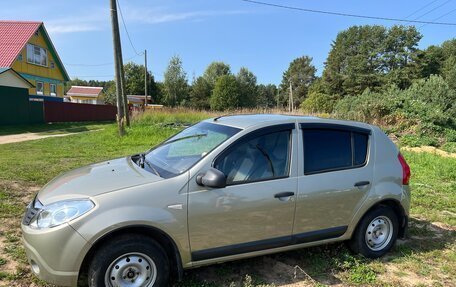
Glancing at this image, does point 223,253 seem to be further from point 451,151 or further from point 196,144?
Answer: point 451,151

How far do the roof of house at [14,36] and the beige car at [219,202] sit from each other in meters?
28.3

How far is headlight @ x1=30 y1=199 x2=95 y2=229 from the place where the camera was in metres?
3.20

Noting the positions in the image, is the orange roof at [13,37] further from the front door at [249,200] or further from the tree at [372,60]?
the tree at [372,60]

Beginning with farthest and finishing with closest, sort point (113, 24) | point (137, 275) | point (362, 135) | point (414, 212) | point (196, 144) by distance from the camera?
point (113, 24) → point (414, 212) → point (362, 135) → point (196, 144) → point (137, 275)

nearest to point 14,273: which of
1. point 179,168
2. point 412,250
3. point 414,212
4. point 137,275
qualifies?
point 137,275

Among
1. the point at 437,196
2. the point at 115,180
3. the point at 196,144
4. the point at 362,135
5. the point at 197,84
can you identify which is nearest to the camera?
the point at 115,180

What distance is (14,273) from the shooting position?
3.82 metres

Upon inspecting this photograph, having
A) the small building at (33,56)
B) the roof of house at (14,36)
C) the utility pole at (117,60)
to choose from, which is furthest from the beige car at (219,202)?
the roof of house at (14,36)

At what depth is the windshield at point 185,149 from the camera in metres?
3.84

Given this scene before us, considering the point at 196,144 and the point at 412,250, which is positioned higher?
the point at 196,144

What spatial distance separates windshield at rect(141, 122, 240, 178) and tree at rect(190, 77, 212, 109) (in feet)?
215

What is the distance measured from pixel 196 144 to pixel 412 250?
3047 millimetres

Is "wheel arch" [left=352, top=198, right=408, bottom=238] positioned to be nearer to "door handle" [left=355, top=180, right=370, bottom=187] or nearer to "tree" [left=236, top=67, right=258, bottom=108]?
"door handle" [left=355, top=180, right=370, bottom=187]

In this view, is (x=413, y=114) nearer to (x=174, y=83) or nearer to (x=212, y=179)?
(x=212, y=179)
